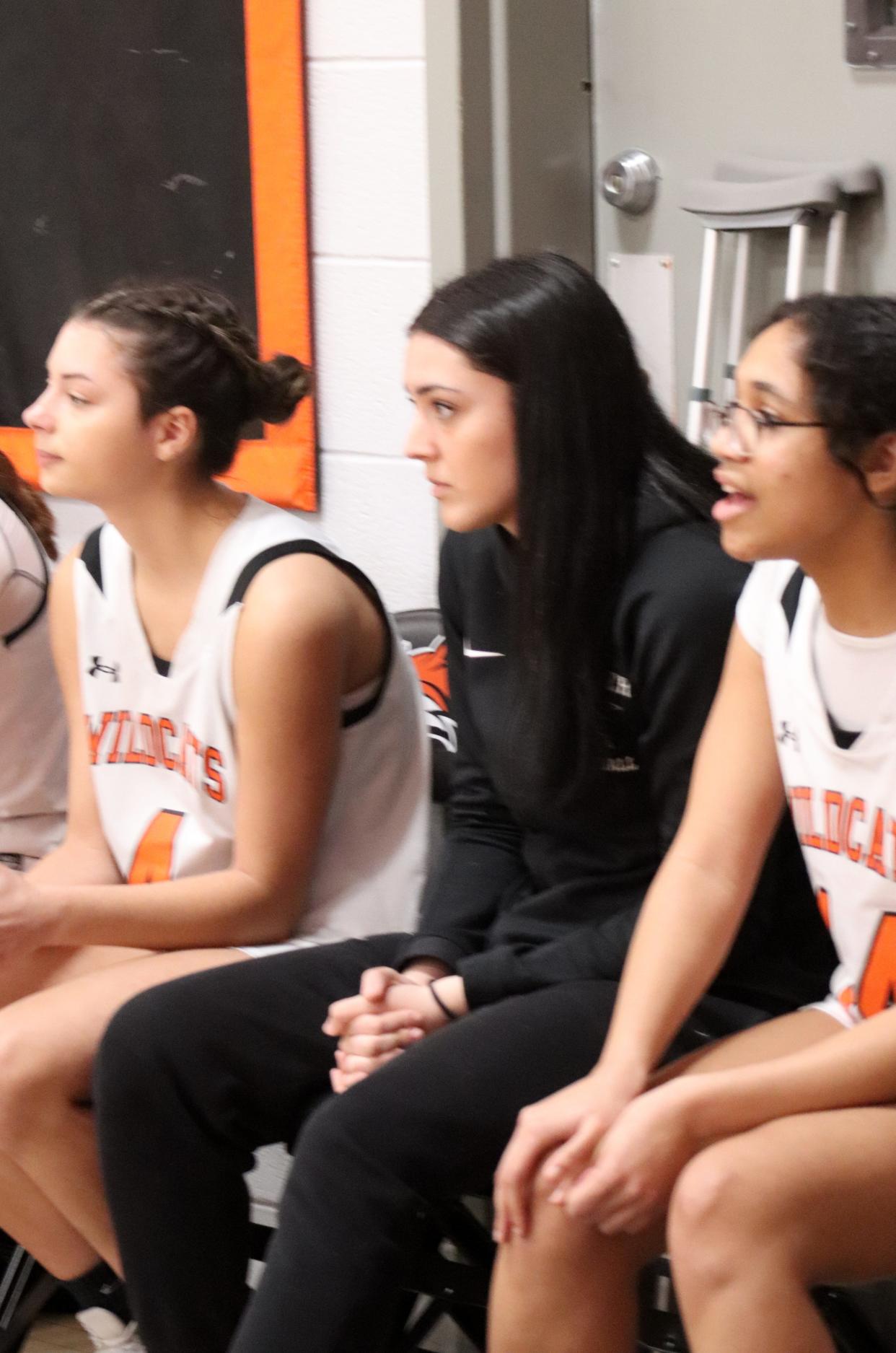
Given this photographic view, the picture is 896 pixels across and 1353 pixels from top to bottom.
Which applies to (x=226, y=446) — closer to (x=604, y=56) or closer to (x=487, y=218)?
(x=487, y=218)

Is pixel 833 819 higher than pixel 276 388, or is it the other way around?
pixel 276 388

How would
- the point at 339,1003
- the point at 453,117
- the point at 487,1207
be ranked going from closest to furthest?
the point at 339,1003
the point at 487,1207
the point at 453,117

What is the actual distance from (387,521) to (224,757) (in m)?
0.73

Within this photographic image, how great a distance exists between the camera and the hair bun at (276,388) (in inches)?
69.5

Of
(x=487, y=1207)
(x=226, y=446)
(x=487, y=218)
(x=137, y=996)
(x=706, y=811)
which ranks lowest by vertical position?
(x=487, y=1207)

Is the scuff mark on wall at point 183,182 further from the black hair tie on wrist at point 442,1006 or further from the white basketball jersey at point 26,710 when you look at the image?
the black hair tie on wrist at point 442,1006

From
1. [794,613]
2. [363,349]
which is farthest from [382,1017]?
[363,349]

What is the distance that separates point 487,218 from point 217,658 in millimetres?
813

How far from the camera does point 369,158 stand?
2201mm

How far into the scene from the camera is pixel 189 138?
7.64 feet

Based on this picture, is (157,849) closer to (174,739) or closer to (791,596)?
(174,739)

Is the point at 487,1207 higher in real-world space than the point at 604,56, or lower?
lower

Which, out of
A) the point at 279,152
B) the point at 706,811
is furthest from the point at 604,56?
the point at 706,811

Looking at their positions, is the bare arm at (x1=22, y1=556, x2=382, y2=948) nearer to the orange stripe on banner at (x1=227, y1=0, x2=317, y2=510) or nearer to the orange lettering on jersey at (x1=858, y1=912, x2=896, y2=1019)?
the orange lettering on jersey at (x1=858, y1=912, x2=896, y2=1019)
